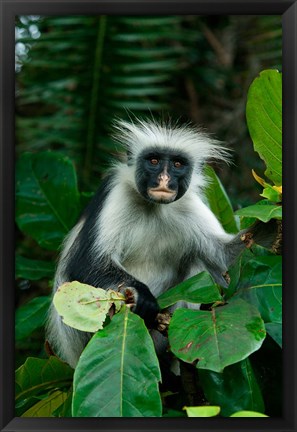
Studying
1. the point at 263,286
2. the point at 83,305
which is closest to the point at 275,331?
the point at 263,286

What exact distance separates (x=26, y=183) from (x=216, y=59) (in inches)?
180

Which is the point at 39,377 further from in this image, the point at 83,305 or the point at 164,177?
the point at 164,177

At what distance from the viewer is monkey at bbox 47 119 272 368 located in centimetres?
443

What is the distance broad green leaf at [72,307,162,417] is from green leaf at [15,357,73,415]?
768 millimetres

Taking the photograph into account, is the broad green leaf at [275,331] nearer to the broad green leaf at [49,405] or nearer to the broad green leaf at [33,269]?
the broad green leaf at [49,405]

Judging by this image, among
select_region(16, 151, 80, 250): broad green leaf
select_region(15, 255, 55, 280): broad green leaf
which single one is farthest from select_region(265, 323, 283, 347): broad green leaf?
select_region(15, 255, 55, 280): broad green leaf

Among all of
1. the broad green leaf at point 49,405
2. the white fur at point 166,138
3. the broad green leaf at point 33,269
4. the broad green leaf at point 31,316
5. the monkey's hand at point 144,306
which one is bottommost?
the broad green leaf at point 49,405

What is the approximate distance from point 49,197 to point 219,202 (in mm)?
1289

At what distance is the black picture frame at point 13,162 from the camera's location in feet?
9.64

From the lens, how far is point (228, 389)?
3111mm

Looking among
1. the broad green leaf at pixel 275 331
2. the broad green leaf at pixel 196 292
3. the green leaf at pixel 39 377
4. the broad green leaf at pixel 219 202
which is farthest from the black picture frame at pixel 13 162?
the broad green leaf at pixel 219 202

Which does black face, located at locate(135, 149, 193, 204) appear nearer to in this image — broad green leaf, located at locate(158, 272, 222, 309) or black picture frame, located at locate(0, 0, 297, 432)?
broad green leaf, located at locate(158, 272, 222, 309)

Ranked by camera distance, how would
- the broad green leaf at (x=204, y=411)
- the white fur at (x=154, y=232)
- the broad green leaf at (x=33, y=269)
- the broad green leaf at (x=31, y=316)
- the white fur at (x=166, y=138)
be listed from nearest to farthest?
the broad green leaf at (x=204, y=411) → the white fur at (x=154, y=232) → the white fur at (x=166, y=138) → the broad green leaf at (x=31, y=316) → the broad green leaf at (x=33, y=269)

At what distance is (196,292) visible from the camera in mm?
3318
